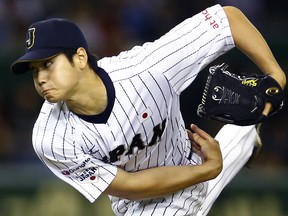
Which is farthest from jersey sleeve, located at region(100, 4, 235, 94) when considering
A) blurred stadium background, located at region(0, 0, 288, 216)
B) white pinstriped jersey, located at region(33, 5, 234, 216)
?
blurred stadium background, located at region(0, 0, 288, 216)

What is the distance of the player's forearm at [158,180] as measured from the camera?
4.50 metres

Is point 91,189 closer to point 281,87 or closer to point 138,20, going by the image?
point 281,87

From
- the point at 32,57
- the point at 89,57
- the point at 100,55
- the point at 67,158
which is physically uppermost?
the point at 32,57

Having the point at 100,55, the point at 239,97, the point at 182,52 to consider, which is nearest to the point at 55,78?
the point at 182,52

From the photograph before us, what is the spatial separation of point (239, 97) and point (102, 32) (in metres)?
3.75

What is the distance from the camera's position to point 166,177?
4.57 meters

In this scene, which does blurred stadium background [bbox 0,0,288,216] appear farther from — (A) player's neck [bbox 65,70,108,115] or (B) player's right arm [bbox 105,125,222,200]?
(A) player's neck [bbox 65,70,108,115]

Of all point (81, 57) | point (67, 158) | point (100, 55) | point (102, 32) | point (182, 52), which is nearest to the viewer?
point (81, 57)

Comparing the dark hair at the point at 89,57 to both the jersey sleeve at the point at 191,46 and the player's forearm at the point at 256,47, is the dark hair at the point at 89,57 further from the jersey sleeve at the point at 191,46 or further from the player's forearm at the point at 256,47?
the player's forearm at the point at 256,47

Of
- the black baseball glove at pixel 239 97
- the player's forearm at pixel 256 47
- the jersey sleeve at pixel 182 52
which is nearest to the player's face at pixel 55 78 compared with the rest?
the jersey sleeve at pixel 182 52

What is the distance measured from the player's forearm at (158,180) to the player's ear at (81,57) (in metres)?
0.55

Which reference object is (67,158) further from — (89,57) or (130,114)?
(89,57)

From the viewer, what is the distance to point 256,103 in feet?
14.6

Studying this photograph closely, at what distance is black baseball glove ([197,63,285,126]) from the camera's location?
444cm
